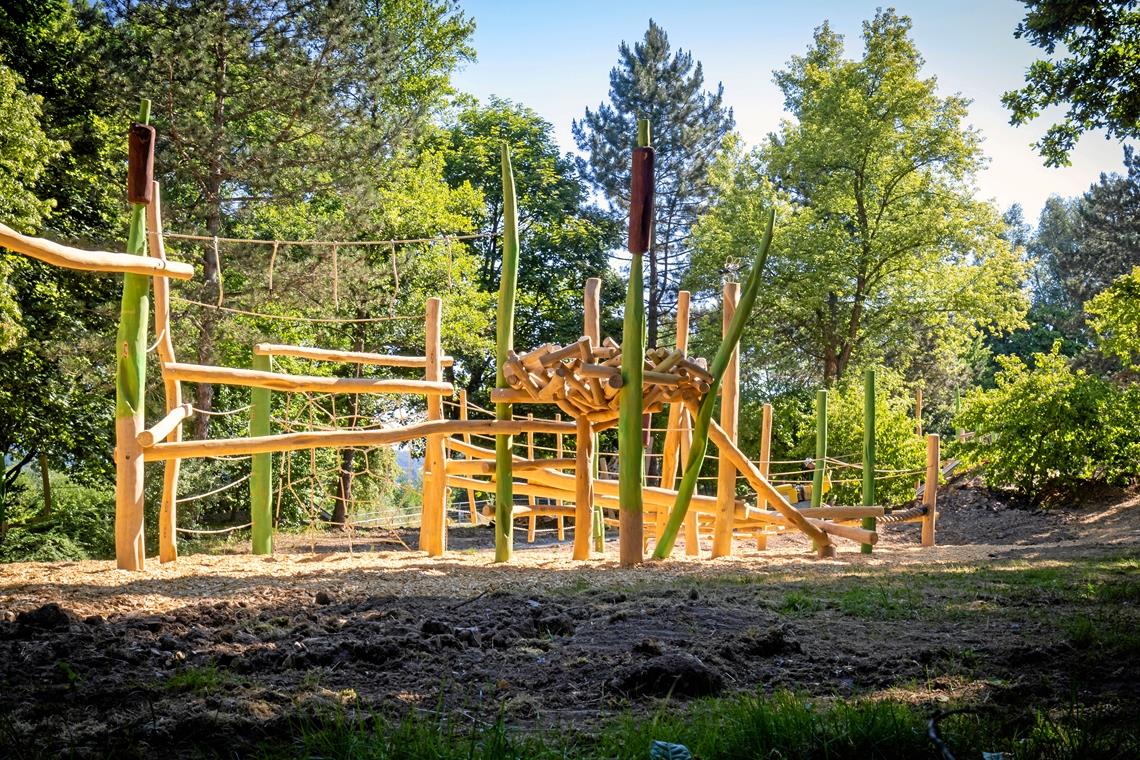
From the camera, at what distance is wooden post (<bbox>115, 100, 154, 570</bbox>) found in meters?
7.85

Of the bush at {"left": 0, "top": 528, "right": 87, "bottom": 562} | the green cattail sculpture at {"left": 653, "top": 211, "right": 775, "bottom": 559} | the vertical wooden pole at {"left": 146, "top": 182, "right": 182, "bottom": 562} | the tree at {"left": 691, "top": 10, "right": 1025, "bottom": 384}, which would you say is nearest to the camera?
the green cattail sculpture at {"left": 653, "top": 211, "right": 775, "bottom": 559}

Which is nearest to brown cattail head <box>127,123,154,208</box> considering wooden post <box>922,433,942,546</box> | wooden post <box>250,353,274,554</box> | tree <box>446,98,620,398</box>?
wooden post <box>250,353,274,554</box>

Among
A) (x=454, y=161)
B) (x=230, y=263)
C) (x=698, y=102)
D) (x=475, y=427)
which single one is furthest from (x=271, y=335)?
(x=698, y=102)

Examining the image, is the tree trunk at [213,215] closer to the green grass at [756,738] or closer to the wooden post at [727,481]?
the wooden post at [727,481]

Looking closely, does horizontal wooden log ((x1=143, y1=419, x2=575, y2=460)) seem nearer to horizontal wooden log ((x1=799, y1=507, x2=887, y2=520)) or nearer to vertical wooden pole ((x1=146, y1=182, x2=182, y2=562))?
vertical wooden pole ((x1=146, y1=182, x2=182, y2=562))

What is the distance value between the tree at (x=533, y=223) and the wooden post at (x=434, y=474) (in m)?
17.0

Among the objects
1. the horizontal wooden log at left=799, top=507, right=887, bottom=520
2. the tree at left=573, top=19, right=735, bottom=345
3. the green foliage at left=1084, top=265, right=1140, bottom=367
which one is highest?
the tree at left=573, top=19, right=735, bottom=345

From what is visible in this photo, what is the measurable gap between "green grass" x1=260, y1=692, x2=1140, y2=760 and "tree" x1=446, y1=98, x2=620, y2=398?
2487cm

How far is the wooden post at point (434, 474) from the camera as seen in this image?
1022cm

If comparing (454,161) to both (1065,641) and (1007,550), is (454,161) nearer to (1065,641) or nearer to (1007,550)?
(1007,550)

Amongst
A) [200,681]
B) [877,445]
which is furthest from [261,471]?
[877,445]

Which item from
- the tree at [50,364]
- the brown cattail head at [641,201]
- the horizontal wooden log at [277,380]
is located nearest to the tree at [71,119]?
the tree at [50,364]

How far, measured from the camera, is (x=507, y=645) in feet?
14.5

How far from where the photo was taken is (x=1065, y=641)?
14.3 ft
